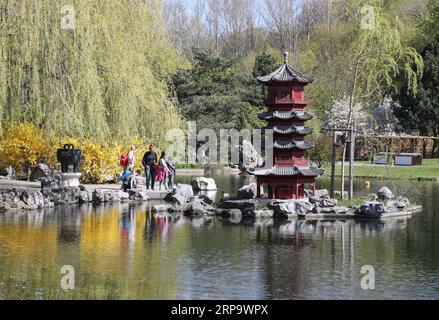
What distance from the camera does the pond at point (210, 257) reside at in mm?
15156

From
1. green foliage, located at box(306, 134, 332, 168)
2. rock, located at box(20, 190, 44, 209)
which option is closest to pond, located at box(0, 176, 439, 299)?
rock, located at box(20, 190, 44, 209)

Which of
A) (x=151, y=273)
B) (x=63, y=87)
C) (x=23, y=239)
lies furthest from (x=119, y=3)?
(x=151, y=273)

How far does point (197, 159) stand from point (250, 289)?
116ft

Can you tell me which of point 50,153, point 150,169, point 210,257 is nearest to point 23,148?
point 50,153

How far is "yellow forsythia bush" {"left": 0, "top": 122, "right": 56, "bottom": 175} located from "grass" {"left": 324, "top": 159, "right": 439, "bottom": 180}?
16.9m

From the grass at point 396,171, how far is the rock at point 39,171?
17.2m

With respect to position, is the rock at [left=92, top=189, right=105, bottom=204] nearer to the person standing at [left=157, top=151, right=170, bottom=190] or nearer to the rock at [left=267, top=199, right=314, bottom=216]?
the person standing at [left=157, top=151, right=170, bottom=190]

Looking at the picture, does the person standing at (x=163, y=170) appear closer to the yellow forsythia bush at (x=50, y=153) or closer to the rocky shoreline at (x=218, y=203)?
the rocky shoreline at (x=218, y=203)

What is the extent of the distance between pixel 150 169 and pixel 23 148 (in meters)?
5.20

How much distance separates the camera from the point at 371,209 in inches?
1014

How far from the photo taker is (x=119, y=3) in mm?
31312

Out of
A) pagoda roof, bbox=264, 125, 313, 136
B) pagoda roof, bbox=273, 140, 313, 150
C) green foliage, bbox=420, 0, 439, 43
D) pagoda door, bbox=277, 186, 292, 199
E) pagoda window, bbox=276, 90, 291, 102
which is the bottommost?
pagoda door, bbox=277, 186, 292, 199

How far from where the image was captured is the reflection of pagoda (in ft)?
89.3
